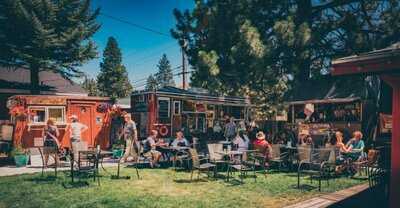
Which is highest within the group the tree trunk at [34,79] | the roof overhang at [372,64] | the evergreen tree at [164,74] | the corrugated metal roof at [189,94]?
the evergreen tree at [164,74]

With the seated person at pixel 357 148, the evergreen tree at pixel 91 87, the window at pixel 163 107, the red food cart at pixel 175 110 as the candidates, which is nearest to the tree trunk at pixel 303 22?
the red food cart at pixel 175 110

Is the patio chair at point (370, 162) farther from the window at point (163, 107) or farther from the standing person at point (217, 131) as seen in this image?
the window at point (163, 107)

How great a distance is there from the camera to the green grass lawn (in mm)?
6965

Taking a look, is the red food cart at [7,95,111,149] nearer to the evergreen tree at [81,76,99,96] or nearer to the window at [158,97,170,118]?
the window at [158,97,170,118]

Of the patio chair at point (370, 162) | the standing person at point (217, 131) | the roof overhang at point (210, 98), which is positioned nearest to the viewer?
the patio chair at point (370, 162)

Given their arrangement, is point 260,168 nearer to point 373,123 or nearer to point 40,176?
point 40,176

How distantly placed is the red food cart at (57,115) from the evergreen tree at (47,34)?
25.8ft

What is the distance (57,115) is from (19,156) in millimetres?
3255

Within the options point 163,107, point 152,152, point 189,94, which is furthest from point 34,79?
point 152,152

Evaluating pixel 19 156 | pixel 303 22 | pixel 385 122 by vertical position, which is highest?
pixel 303 22

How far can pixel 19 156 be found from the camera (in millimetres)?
12117

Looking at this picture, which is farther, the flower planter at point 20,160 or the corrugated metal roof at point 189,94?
the corrugated metal roof at point 189,94

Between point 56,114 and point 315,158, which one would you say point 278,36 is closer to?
point 315,158

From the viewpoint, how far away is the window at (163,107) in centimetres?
1584
